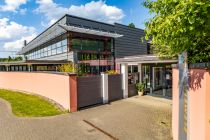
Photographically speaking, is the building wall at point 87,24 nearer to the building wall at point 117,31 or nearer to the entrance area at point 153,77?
the building wall at point 117,31

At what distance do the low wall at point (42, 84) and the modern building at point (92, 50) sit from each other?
215cm

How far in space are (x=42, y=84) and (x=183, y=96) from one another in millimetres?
13605

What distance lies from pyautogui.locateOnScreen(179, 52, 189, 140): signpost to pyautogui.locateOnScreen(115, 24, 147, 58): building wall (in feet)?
64.6

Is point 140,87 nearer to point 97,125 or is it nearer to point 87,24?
point 97,125

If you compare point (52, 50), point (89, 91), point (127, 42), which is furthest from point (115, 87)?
point (52, 50)

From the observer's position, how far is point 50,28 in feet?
85.3

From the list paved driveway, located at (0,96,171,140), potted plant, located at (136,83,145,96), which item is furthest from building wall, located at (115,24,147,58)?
paved driveway, located at (0,96,171,140)

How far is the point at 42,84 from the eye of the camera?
1650cm

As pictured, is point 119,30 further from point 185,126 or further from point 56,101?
point 185,126

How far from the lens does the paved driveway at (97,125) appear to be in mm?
7610

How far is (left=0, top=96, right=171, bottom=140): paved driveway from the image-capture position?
761cm

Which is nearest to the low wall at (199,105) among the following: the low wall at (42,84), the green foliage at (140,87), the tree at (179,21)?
the tree at (179,21)

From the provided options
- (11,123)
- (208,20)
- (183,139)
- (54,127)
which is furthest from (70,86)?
(208,20)

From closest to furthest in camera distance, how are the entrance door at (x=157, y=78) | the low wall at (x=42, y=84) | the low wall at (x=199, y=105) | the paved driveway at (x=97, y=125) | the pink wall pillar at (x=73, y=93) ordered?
the low wall at (x=199, y=105) → the paved driveway at (x=97, y=125) → the pink wall pillar at (x=73, y=93) → the low wall at (x=42, y=84) → the entrance door at (x=157, y=78)
